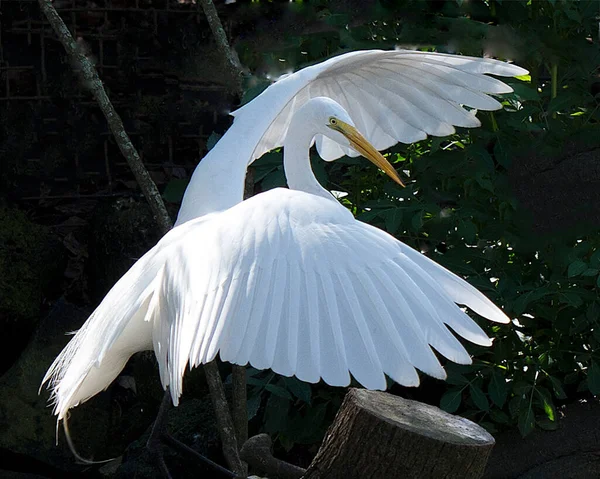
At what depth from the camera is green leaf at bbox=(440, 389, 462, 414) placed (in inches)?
114

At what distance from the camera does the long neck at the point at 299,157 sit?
9.34 feet

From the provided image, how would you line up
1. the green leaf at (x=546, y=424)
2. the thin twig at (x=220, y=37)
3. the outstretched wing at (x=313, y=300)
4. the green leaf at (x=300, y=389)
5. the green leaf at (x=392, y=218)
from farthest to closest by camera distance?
the thin twig at (x=220, y=37) → the green leaf at (x=546, y=424) → the green leaf at (x=300, y=389) → the green leaf at (x=392, y=218) → the outstretched wing at (x=313, y=300)

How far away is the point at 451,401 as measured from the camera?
2.91 m

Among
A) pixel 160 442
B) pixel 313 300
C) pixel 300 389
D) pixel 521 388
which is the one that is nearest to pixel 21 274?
pixel 160 442

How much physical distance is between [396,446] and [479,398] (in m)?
1.09

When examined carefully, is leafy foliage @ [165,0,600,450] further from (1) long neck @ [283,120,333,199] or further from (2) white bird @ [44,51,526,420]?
(2) white bird @ [44,51,526,420]

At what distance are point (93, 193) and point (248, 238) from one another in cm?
256

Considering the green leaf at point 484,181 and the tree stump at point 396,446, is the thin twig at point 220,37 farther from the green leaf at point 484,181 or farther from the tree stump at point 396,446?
the tree stump at point 396,446

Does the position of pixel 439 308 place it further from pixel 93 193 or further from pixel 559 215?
pixel 93 193

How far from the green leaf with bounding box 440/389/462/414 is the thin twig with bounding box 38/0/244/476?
0.65 meters

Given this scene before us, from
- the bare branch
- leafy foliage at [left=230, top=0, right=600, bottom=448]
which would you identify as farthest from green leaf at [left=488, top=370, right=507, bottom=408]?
the bare branch

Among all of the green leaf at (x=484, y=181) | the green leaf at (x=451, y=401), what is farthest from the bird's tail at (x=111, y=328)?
the green leaf at (x=484, y=181)

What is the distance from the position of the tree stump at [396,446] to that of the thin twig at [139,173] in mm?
1064

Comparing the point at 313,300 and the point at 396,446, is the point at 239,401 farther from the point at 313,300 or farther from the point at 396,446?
the point at 313,300
